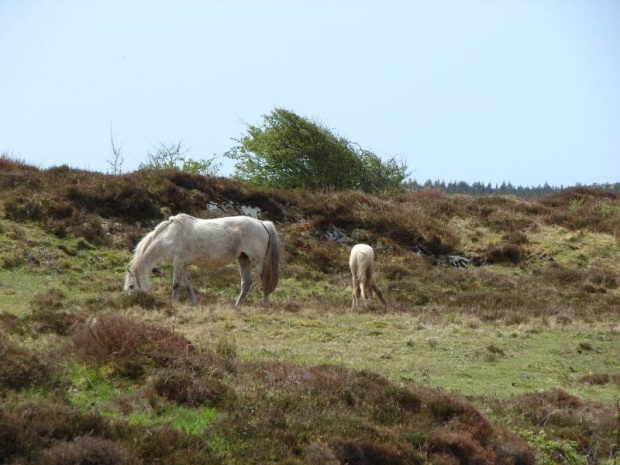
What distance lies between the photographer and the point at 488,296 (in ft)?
79.1

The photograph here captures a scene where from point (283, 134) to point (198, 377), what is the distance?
35.2 m

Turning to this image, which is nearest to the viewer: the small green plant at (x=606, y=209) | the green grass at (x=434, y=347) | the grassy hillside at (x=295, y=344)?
→ the grassy hillside at (x=295, y=344)

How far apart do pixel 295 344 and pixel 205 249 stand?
563cm

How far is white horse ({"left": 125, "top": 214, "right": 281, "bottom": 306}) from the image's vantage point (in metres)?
19.2

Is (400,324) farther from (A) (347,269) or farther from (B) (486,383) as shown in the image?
(A) (347,269)

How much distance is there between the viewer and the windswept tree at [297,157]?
44.4 metres

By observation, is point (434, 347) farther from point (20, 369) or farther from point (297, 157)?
point (297, 157)

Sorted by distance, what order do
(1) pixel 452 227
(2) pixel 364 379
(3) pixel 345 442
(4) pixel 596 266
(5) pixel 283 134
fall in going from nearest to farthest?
(3) pixel 345 442 → (2) pixel 364 379 → (4) pixel 596 266 → (1) pixel 452 227 → (5) pixel 283 134

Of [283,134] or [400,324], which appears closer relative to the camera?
[400,324]

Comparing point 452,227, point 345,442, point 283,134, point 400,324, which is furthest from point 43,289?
point 283,134

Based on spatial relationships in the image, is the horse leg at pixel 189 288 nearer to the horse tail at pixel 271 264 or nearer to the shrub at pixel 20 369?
the horse tail at pixel 271 264

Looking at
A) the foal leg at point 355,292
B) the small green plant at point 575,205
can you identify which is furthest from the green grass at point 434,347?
the small green plant at point 575,205

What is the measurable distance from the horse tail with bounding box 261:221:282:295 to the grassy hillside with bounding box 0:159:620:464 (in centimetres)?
61

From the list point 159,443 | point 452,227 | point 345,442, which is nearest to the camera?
point 159,443
